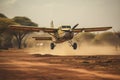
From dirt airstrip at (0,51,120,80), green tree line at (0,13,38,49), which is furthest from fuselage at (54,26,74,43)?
green tree line at (0,13,38,49)

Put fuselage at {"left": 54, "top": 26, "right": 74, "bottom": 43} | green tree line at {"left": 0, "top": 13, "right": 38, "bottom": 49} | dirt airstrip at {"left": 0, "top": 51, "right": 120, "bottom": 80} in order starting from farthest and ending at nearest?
1. green tree line at {"left": 0, "top": 13, "right": 38, "bottom": 49}
2. fuselage at {"left": 54, "top": 26, "right": 74, "bottom": 43}
3. dirt airstrip at {"left": 0, "top": 51, "right": 120, "bottom": 80}

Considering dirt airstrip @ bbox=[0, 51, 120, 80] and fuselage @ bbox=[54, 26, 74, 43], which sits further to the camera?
fuselage @ bbox=[54, 26, 74, 43]

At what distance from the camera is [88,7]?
75.5ft

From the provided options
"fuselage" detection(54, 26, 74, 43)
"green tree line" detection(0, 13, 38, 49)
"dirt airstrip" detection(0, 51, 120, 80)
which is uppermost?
"green tree line" detection(0, 13, 38, 49)

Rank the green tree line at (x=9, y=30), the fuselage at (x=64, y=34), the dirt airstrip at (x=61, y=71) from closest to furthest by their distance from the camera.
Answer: the dirt airstrip at (x=61, y=71)
the fuselage at (x=64, y=34)
the green tree line at (x=9, y=30)

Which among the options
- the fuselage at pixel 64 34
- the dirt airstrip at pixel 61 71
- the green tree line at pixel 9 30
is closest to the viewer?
the dirt airstrip at pixel 61 71

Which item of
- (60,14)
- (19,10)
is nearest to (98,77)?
(60,14)

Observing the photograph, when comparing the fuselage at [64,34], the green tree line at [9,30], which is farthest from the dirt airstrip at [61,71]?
the green tree line at [9,30]

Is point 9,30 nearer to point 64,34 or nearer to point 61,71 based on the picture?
point 64,34

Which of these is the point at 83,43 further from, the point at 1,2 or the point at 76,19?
the point at 1,2

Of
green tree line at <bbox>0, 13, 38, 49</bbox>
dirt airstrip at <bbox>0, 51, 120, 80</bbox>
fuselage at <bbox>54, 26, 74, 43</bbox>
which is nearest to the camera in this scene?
dirt airstrip at <bbox>0, 51, 120, 80</bbox>

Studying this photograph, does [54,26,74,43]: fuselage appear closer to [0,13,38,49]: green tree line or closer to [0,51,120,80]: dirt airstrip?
[0,51,120,80]: dirt airstrip

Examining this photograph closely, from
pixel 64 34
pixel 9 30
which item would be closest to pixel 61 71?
pixel 64 34

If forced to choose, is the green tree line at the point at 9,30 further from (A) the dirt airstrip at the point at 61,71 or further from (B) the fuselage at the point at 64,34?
(A) the dirt airstrip at the point at 61,71
